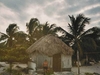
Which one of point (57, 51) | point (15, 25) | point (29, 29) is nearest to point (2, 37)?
point (15, 25)

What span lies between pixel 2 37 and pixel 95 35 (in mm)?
14560

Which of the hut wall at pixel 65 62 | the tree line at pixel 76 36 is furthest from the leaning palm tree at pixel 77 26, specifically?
the hut wall at pixel 65 62

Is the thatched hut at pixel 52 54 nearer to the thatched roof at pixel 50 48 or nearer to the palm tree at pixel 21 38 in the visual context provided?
the thatched roof at pixel 50 48

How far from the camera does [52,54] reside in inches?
770

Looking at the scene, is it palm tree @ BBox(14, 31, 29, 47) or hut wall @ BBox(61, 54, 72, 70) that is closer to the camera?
hut wall @ BBox(61, 54, 72, 70)

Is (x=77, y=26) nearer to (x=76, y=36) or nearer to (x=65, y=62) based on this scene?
(x=76, y=36)

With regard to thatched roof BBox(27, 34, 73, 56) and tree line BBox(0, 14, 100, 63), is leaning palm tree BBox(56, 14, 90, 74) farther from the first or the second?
thatched roof BBox(27, 34, 73, 56)

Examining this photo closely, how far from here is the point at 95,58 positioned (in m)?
27.8

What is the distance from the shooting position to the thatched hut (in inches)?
774

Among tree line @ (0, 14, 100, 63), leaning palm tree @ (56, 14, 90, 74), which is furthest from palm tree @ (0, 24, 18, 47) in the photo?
leaning palm tree @ (56, 14, 90, 74)

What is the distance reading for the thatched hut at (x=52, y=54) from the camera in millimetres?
19656

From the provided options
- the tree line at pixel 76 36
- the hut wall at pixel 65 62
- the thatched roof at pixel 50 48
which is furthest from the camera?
the tree line at pixel 76 36

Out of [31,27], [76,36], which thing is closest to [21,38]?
[31,27]

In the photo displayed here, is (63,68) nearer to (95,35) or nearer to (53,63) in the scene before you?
(53,63)
